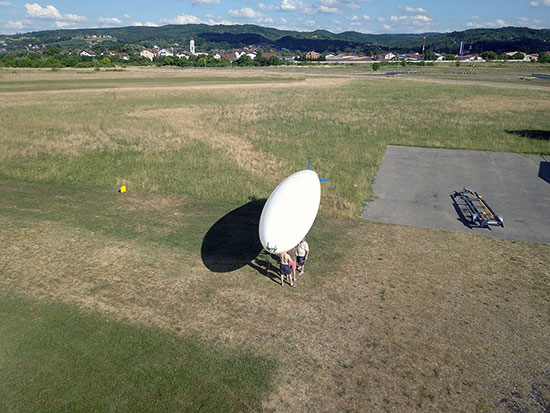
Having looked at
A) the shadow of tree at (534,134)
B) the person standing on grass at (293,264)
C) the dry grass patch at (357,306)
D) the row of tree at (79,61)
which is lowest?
the dry grass patch at (357,306)

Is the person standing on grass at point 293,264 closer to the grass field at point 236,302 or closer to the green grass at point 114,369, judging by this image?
the grass field at point 236,302

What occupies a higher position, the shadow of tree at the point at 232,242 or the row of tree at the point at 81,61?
the row of tree at the point at 81,61

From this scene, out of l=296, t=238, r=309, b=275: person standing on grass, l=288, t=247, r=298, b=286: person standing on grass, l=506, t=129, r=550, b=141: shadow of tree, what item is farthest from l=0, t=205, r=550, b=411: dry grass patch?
l=506, t=129, r=550, b=141: shadow of tree

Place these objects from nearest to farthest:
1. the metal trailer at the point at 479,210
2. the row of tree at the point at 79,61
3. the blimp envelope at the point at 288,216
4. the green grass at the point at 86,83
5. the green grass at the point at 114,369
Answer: the green grass at the point at 114,369 → the blimp envelope at the point at 288,216 → the metal trailer at the point at 479,210 → the green grass at the point at 86,83 → the row of tree at the point at 79,61

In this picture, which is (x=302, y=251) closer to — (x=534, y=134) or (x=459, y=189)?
(x=459, y=189)

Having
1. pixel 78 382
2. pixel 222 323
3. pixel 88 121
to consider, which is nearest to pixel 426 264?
pixel 222 323

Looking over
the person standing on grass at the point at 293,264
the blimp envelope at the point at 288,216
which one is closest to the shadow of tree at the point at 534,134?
the blimp envelope at the point at 288,216

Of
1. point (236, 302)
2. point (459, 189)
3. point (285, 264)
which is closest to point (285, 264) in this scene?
point (285, 264)
